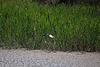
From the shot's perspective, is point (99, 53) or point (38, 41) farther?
point (38, 41)

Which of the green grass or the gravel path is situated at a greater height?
the green grass

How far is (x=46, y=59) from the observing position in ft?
12.3

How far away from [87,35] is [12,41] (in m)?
2.05

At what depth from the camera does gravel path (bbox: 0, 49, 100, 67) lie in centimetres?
349

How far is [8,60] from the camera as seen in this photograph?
371 centimetres

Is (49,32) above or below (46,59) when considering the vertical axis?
above

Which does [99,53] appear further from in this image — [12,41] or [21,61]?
[12,41]

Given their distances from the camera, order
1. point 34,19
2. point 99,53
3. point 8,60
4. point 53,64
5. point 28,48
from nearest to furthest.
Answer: point 53,64, point 8,60, point 99,53, point 28,48, point 34,19

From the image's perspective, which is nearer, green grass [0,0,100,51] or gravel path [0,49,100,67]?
gravel path [0,49,100,67]

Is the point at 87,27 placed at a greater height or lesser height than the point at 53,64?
greater

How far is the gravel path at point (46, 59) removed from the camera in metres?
3.49

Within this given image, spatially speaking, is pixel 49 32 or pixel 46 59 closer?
pixel 46 59

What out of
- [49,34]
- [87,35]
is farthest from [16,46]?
[87,35]

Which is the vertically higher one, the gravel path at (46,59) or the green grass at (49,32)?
the green grass at (49,32)
